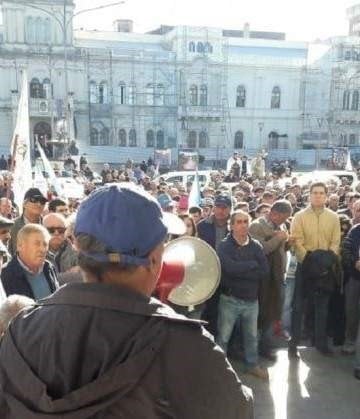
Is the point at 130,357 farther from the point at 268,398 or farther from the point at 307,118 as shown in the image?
the point at 307,118

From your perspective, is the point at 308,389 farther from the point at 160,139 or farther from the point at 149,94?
the point at 149,94

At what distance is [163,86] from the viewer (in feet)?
141

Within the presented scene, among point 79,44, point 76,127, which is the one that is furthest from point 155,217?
point 79,44

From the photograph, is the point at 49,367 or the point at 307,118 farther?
the point at 307,118

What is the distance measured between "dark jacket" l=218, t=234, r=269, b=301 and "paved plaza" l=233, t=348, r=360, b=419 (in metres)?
0.82

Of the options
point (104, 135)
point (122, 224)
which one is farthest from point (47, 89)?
point (122, 224)

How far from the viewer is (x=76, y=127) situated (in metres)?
40.1

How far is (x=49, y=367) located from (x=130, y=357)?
19 centimetres

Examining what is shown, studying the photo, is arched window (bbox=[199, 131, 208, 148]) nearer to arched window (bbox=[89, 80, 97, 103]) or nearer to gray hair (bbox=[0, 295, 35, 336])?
arched window (bbox=[89, 80, 97, 103])

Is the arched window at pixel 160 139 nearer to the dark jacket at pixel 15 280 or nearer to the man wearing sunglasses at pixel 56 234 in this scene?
the man wearing sunglasses at pixel 56 234

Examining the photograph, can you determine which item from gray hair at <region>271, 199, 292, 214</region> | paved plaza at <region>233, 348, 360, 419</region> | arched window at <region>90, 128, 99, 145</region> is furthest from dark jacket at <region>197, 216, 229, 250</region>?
arched window at <region>90, 128, 99, 145</region>

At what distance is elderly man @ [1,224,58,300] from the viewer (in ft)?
11.2

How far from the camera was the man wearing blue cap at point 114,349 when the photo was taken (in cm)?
107

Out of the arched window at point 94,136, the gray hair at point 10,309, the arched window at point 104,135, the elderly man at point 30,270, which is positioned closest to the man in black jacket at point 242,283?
the elderly man at point 30,270
